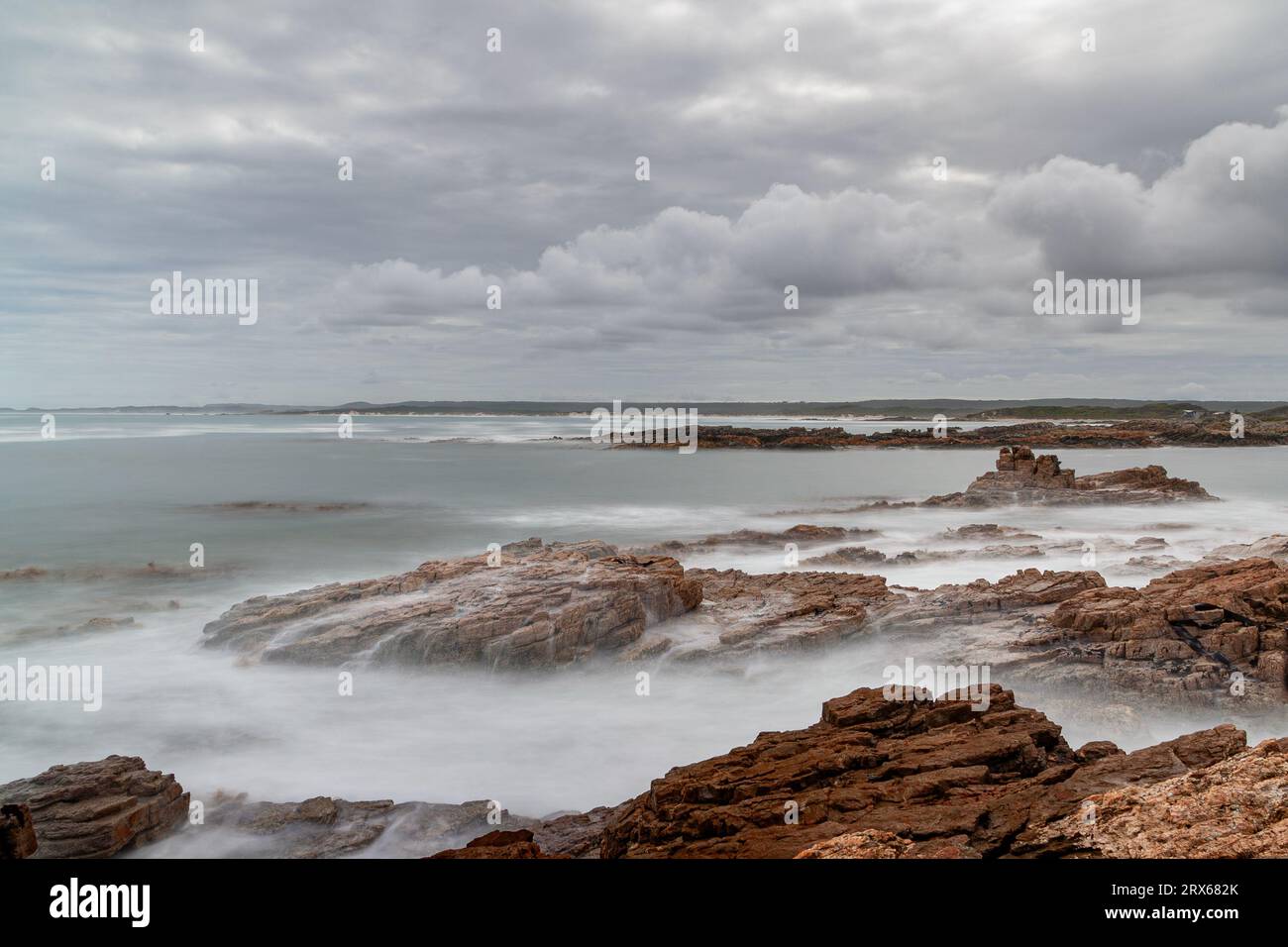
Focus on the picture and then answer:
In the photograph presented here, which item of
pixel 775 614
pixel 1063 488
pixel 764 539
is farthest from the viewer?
pixel 1063 488

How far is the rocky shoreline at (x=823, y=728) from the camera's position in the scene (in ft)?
20.7

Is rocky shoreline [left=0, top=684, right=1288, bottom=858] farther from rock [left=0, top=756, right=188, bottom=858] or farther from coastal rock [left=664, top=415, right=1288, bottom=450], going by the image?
coastal rock [left=664, top=415, right=1288, bottom=450]

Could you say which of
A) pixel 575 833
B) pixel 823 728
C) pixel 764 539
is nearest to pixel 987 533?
pixel 764 539

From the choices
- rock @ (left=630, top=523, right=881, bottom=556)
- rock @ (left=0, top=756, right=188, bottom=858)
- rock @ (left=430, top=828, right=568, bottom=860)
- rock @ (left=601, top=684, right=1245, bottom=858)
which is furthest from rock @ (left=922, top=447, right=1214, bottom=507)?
rock @ (left=0, top=756, right=188, bottom=858)

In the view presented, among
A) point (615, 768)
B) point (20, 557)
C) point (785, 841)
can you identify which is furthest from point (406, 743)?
point (20, 557)

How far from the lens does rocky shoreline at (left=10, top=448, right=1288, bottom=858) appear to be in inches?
248

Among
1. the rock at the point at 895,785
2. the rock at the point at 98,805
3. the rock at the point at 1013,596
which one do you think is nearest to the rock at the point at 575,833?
the rock at the point at 895,785

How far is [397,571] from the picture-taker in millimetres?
26250

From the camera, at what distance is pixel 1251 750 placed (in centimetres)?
650

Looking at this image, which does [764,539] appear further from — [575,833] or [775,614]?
[575,833]

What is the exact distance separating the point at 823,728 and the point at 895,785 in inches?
72.6

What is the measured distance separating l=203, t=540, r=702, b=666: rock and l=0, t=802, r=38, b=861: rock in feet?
25.5

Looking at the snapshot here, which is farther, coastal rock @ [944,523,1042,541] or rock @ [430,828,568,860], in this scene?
coastal rock @ [944,523,1042,541]
